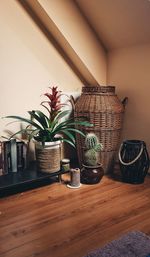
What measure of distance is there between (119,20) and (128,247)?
1.92m

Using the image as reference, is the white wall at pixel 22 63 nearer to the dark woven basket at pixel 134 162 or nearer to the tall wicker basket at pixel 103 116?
the tall wicker basket at pixel 103 116

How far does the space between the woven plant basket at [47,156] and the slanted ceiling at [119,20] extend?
122 centimetres

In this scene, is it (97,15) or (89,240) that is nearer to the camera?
(89,240)

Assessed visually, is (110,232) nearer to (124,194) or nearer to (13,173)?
(124,194)

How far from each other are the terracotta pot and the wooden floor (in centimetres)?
7

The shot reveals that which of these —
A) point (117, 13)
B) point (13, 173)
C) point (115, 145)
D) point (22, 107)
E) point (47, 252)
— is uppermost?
point (117, 13)

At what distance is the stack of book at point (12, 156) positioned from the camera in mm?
2125

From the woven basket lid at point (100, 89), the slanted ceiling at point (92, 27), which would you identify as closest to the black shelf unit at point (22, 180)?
the woven basket lid at point (100, 89)

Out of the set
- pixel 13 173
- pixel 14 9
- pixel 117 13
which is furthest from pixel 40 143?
pixel 117 13

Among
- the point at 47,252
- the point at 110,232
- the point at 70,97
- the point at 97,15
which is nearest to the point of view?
the point at 47,252

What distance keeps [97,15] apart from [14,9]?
77 cm

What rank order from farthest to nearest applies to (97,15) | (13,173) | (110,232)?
1. (97,15)
2. (13,173)
3. (110,232)

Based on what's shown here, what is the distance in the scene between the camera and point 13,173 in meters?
2.18

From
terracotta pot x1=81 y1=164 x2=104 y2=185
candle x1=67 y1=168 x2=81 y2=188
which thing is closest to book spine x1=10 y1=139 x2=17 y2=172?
candle x1=67 y1=168 x2=81 y2=188
